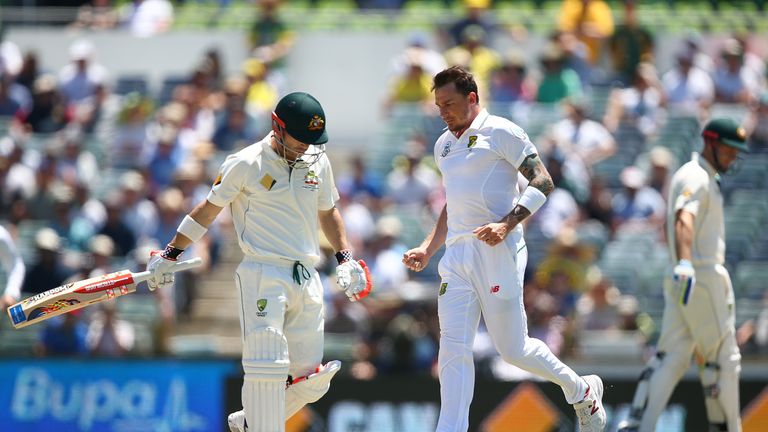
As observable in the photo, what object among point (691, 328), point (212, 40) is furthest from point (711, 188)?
point (212, 40)

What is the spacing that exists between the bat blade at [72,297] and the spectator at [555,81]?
361 inches

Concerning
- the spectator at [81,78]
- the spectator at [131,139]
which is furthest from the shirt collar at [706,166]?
the spectator at [81,78]

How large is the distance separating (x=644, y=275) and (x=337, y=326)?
335cm

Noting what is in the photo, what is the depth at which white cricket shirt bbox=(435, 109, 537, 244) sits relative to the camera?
29.1 ft

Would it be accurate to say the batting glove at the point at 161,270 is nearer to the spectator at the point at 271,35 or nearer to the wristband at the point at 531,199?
the wristband at the point at 531,199

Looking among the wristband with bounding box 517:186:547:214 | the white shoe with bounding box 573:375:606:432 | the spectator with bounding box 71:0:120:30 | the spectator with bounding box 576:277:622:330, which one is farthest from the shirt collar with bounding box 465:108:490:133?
the spectator with bounding box 71:0:120:30

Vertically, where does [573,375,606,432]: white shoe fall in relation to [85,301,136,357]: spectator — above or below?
above

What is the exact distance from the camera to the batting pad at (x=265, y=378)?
29.1 feet

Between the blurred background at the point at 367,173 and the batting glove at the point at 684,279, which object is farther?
the blurred background at the point at 367,173

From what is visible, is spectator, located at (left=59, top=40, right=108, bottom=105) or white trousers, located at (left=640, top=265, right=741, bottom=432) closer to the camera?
white trousers, located at (left=640, top=265, right=741, bottom=432)

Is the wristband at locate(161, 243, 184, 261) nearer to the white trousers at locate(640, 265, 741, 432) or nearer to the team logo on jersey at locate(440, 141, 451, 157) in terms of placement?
the team logo on jersey at locate(440, 141, 451, 157)

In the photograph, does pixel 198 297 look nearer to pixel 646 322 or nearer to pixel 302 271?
pixel 646 322

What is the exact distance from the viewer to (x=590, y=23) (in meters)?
18.5

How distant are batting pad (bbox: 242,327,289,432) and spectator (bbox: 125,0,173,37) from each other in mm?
11107
